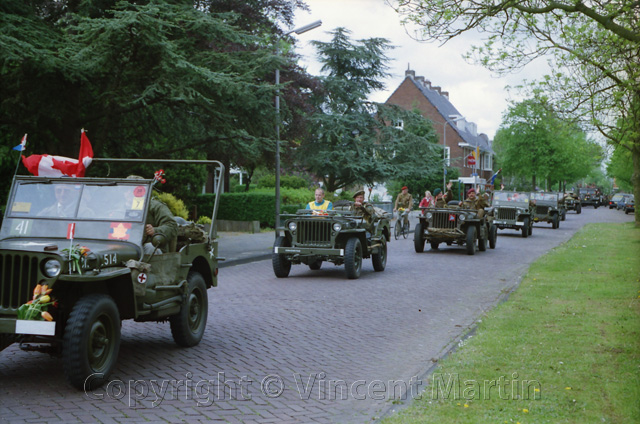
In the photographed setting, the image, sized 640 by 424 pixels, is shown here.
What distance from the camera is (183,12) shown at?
50.1ft

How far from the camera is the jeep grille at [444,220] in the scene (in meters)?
19.3

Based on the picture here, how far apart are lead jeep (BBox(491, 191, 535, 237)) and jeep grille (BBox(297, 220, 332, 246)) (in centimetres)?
1425

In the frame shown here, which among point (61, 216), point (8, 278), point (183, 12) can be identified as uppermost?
point (183, 12)

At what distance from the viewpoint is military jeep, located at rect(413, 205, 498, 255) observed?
62.9 ft

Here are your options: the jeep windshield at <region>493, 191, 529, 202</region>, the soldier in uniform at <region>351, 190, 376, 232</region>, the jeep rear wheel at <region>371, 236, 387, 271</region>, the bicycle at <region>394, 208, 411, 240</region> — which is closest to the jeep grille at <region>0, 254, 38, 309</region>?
the soldier in uniform at <region>351, 190, 376, 232</region>

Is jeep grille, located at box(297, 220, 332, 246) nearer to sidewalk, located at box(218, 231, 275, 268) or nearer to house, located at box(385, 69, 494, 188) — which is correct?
sidewalk, located at box(218, 231, 275, 268)

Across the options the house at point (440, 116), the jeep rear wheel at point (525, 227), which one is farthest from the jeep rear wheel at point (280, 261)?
the house at point (440, 116)

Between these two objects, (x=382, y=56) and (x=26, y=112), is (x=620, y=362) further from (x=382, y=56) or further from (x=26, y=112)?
(x=382, y=56)

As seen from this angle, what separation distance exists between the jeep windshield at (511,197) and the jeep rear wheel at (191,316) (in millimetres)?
22448

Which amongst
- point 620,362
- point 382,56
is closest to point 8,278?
point 620,362

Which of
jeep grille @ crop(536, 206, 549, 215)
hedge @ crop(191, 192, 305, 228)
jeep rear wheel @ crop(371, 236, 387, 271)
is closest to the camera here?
jeep rear wheel @ crop(371, 236, 387, 271)

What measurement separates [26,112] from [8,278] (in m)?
11.8

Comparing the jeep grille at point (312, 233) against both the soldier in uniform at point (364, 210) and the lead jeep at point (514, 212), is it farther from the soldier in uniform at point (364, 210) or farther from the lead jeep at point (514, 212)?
the lead jeep at point (514, 212)

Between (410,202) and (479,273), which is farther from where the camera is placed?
(410,202)
